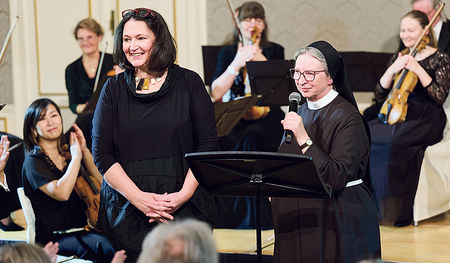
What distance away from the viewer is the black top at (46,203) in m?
3.39

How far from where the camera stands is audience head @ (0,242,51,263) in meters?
1.33

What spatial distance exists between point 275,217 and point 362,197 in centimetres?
40

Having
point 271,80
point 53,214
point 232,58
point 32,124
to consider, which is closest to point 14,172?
point 32,124

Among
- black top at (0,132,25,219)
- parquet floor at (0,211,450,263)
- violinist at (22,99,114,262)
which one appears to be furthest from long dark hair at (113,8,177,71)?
black top at (0,132,25,219)

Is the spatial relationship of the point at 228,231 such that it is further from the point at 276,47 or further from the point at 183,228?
the point at 183,228

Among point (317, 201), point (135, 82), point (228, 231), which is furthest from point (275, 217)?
point (228, 231)

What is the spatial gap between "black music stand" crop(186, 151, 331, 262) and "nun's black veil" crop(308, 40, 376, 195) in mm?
479

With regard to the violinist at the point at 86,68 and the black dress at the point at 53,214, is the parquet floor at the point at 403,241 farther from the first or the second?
the violinist at the point at 86,68

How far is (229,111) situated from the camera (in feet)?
11.0

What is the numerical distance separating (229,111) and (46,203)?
1.36m

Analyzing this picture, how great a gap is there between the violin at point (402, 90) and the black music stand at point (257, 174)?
87.6 inches

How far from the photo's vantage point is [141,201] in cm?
216

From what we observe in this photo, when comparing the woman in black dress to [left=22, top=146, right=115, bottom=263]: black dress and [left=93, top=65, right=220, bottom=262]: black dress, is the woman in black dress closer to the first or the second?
[left=93, top=65, right=220, bottom=262]: black dress

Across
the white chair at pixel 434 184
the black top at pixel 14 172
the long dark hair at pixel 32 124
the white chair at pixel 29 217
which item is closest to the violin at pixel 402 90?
the white chair at pixel 434 184
